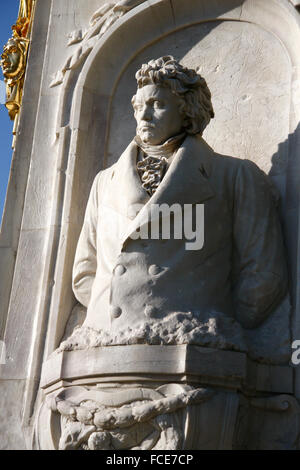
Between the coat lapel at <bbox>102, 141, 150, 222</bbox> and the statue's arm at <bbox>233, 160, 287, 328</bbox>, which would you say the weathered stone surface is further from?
the coat lapel at <bbox>102, 141, 150, 222</bbox>

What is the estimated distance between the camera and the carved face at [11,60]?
9336 mm

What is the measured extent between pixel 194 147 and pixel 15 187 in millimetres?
1847

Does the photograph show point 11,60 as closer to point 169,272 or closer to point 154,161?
point 154,161

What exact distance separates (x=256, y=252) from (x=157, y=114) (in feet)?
4.02

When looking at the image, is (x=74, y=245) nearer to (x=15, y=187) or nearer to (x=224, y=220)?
(x=15, y=187)

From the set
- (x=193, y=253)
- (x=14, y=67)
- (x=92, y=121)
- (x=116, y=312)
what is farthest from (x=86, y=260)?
(x=14, y=67)

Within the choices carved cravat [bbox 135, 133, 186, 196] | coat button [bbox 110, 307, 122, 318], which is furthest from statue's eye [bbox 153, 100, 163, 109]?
coat button [bbox 110, 307, 122, 318]

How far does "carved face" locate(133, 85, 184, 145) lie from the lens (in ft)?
23.8

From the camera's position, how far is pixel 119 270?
6828 millimetres

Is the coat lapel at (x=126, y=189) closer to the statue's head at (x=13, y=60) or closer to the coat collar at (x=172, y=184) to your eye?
the coat collar at (x=172, y=184)

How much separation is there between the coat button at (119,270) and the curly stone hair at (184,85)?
1.19m

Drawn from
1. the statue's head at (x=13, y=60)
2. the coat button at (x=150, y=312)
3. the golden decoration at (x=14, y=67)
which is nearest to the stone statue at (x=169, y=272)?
the coat button at (x=150, y=312)

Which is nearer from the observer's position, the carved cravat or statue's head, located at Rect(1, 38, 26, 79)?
the carved cravat
